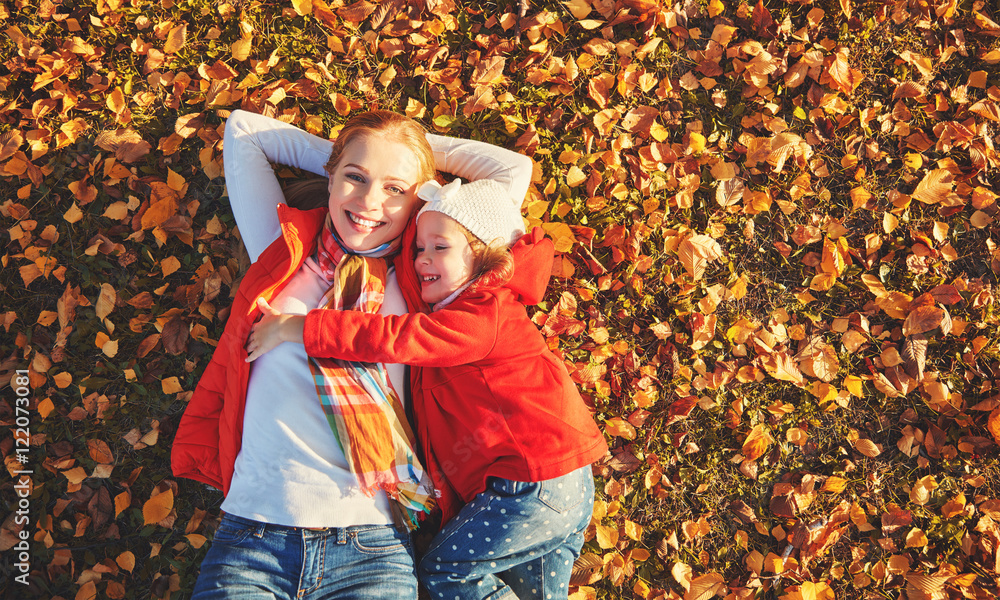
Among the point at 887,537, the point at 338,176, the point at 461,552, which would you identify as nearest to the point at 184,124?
the point at 338,176

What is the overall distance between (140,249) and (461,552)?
2.57 meters

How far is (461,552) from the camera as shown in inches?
103

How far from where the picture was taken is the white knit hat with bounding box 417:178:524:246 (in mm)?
2662

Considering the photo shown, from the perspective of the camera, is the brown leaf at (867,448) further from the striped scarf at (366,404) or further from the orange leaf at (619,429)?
the striped scarf at (366,404)

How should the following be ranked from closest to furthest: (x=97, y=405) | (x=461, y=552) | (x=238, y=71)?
(x=461, y=552), (x=97, y=405), (x=238, y=71)

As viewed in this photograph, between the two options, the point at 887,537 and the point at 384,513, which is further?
the point at 887,537

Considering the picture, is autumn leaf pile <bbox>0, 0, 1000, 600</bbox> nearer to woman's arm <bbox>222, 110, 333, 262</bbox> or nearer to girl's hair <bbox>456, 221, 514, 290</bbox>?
woman's arm <bbox>222, 110, 333, 262</bbox>

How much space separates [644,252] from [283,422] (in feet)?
7.56

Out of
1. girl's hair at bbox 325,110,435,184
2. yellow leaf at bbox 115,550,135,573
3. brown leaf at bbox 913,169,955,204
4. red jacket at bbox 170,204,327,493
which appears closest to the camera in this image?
red jacket at bbox 170,204,327,493

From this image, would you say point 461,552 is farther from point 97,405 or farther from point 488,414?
point 97,405

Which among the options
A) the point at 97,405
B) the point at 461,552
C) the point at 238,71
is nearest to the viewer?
the point at 461,552

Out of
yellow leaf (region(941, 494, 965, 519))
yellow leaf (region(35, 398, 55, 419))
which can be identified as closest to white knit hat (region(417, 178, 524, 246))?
yellow leaf (region(35, 398, 55, 419))

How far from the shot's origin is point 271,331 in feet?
8.39

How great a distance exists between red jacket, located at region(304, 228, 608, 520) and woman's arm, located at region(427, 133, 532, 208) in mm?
338
